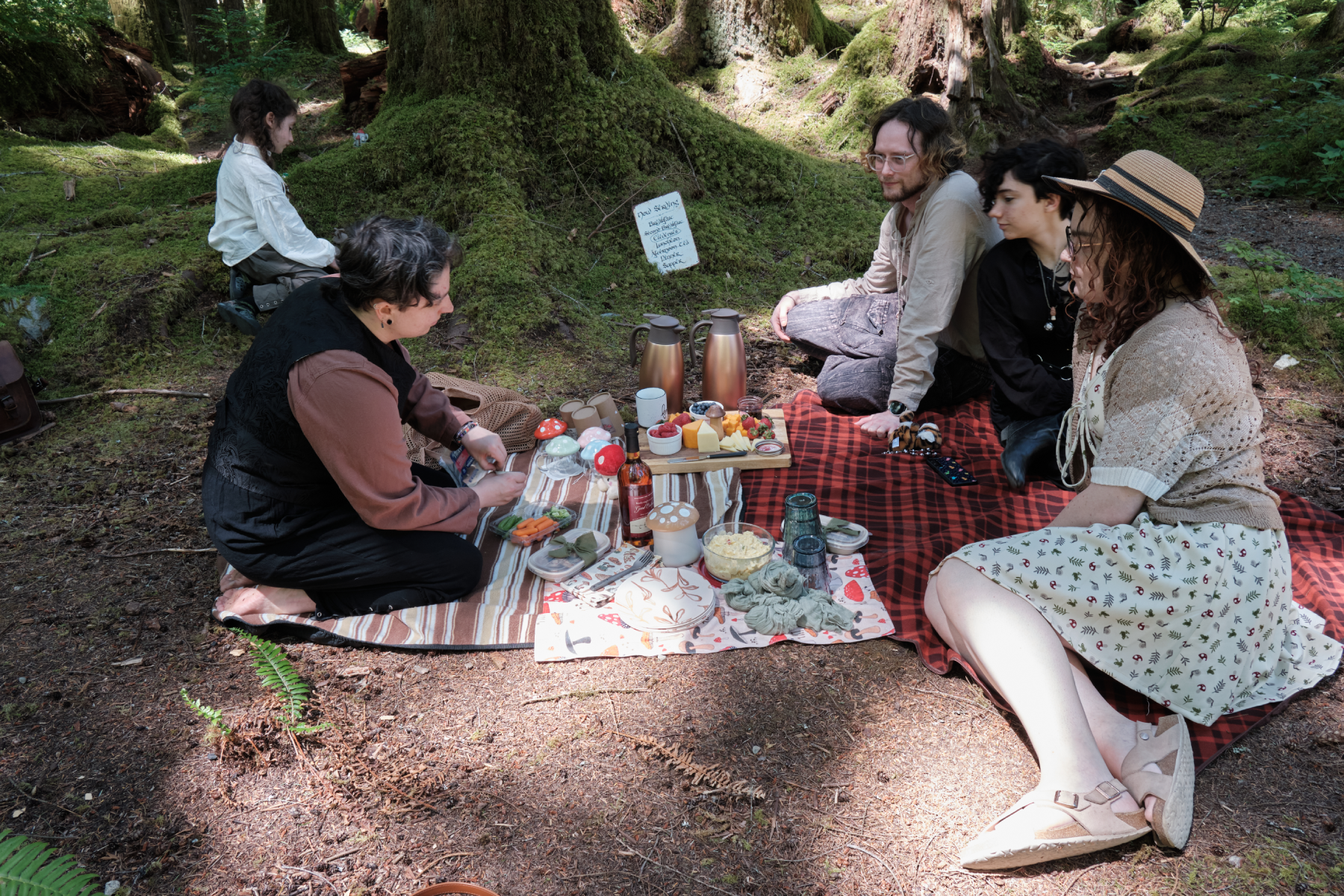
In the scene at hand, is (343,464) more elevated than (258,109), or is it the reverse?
(258,109)

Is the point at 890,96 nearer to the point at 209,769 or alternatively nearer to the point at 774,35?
the point at 774,35

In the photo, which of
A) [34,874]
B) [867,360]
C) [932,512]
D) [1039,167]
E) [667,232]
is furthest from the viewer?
[667,232]

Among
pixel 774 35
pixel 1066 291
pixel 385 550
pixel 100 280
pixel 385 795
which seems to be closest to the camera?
pixel 385 795

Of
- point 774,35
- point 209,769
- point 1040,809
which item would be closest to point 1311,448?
point 1040,809

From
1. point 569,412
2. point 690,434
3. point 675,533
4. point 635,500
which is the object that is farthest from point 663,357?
point 675,533

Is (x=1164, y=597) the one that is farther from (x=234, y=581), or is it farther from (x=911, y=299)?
(x=234, y=581)

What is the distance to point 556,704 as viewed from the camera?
2664mm

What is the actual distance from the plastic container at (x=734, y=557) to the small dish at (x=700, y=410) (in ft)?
3.06

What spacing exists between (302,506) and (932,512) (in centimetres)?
253

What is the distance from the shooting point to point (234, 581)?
304 centimetres

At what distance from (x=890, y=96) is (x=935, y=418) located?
4753mm

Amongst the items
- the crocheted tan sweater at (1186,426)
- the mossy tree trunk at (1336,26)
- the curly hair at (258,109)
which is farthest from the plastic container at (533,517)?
the mossy tree trunk at (1336,26)

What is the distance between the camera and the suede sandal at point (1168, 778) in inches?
78.7

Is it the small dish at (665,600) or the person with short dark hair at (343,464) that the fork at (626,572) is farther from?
the person with short dark hair at (343,464)
